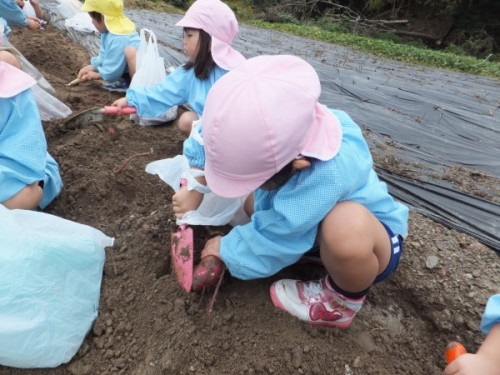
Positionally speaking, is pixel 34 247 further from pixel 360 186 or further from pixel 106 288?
pixel 360 186

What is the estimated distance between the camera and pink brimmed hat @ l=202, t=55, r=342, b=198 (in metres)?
0.80

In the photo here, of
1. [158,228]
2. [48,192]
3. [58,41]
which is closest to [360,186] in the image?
[158,228]

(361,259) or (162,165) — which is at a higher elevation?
(361,259)

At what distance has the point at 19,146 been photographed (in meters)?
1.36

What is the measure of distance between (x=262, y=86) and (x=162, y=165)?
0.79 metres

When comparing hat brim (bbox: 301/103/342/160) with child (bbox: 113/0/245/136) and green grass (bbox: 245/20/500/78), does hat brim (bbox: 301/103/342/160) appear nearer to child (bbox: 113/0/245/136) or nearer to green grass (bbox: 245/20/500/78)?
child (bbox: 113/0/245/136)

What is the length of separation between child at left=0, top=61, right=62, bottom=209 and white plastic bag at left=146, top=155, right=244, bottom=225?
0.43 meters

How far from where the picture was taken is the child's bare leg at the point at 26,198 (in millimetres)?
1372

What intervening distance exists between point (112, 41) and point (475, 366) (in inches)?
122

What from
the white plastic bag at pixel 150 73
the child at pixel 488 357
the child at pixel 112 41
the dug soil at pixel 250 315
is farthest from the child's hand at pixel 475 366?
the child at pixel 112 41

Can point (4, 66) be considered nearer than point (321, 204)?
No

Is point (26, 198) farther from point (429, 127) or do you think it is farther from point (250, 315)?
point (429, 127)

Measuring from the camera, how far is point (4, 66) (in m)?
1.36

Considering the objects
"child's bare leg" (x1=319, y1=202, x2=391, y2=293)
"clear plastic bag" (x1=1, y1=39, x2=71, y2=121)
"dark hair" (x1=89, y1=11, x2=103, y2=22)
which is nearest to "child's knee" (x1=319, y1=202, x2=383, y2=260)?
"child's bare leg" (x1=319, y1=202, x2=391, y2=293)
